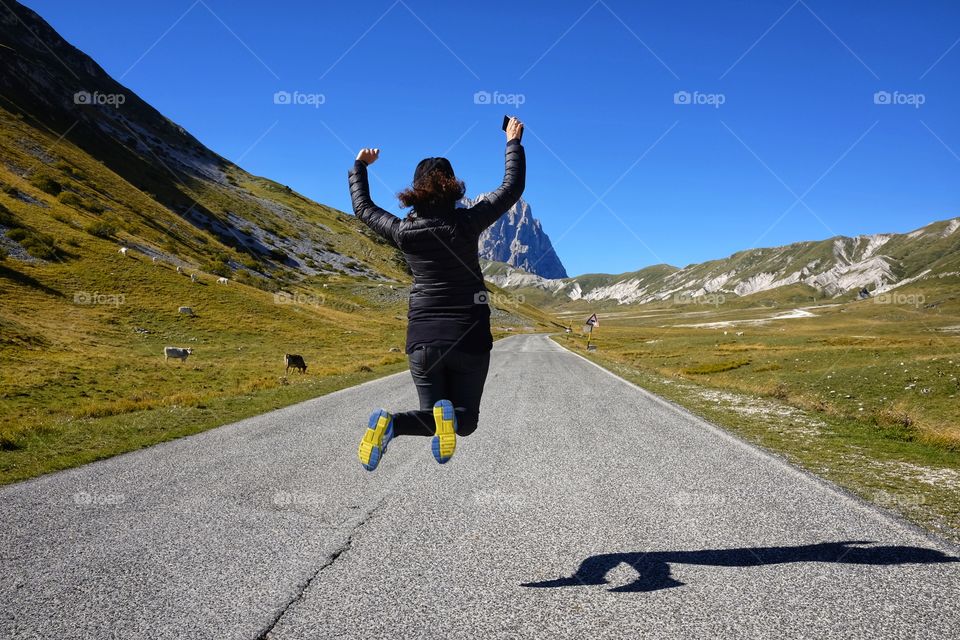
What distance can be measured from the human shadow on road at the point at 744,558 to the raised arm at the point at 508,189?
257cm

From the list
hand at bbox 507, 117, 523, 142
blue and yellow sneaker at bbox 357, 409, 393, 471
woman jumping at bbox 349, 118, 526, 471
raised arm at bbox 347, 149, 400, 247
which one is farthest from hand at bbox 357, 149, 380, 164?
blue and yellow sneaker at bbox 357, 409, 393, 471

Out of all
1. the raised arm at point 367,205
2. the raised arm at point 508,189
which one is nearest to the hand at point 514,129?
the raised arm at point 508,189

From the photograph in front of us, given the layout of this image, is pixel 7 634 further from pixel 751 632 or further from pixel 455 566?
pixel 751 632

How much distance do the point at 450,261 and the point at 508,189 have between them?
73 cm

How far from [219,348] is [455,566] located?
36.6m

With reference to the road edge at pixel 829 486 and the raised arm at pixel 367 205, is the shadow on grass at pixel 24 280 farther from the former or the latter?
the road edge at pixel 829 486

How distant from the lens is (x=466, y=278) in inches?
161

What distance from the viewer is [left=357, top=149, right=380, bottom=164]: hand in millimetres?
4625

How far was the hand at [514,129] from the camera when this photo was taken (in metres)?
4.29

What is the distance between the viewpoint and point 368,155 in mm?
4660

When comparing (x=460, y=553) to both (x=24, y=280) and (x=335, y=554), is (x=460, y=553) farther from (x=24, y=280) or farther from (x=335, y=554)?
(x=24, y=280)

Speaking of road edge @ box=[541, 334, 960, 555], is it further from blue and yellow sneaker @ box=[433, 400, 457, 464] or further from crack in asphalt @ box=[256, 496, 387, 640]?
crack in asphalt @ box=[256, 496, 387, 640]

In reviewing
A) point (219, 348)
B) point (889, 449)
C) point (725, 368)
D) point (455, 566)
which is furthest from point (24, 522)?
point (219, 348)

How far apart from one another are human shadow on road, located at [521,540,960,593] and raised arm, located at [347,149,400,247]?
2817 millimetres
